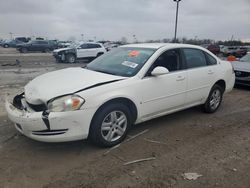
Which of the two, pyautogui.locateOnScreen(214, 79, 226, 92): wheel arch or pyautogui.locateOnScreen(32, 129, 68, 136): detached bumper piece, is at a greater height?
pyautogui.locateOnScreen(214, 79, 226, 92): wheel arch

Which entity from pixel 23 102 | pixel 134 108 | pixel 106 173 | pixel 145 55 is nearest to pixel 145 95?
pixel 134 108

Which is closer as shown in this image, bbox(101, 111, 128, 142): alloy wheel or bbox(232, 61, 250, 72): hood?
bbox(101, 111, 128, 142): alloy wheel

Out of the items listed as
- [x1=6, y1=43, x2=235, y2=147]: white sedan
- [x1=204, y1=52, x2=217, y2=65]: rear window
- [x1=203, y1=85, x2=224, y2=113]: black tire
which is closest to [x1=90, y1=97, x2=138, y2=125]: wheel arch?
[x1=6, y1=43, x2=235, y2=147]: white sedan

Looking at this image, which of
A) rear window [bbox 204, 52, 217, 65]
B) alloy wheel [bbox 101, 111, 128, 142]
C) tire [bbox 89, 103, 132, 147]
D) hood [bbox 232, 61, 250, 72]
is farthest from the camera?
hood [bbox 232, 61, 250, 72]

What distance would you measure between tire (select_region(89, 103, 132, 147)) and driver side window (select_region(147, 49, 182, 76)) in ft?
3.17

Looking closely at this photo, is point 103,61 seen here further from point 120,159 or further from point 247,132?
point 247,132

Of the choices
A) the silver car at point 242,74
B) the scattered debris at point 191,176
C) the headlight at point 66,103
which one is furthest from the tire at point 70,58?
the scattered debris at point 191,176

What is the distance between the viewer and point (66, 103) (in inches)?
131

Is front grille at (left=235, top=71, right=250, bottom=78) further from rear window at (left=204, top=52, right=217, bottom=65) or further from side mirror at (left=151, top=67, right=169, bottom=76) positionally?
side mirror at (left=151, top=67, right=169, bottom=76)

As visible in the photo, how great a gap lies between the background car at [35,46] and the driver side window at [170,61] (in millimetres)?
29943

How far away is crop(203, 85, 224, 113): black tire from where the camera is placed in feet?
17.8

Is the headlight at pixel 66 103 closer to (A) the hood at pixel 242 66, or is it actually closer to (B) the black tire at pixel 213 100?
(B) the black tire at pixel 213 100

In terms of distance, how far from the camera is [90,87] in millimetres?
3557

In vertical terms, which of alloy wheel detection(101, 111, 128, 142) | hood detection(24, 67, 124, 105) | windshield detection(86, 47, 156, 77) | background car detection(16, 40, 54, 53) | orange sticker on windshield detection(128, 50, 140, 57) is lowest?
alloy wheel detection(101, 111, 128, 142)
